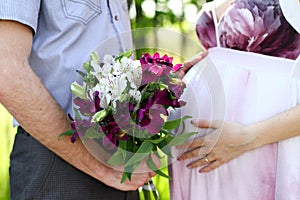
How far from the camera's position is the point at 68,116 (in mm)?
1810

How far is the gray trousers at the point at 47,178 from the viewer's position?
6.20ft

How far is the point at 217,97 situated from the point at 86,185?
0.49 metres

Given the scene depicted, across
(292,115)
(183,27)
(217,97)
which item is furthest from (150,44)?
(183,27)

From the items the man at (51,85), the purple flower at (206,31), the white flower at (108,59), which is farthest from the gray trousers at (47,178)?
the purple flower at (206,31)

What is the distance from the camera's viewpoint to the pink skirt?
184cm

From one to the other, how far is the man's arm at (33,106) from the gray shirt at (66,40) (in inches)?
3.5

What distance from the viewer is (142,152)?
5.36 ft

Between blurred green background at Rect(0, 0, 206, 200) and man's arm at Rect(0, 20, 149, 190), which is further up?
man's arm at Rect(0, 20, 149, 190)

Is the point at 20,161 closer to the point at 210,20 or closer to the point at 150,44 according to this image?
the point at 150,44

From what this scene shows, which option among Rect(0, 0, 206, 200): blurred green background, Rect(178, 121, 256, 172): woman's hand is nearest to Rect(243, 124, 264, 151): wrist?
Rect(178, 121, 256, 172): woman's hand

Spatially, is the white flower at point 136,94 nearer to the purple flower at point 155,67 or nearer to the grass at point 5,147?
the purple flower at point 155,67

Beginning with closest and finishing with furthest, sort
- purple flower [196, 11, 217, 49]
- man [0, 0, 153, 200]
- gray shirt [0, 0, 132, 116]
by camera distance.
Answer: man [0, 0, 153, 200]
gray shirt [0, 0, 132, 116]
purple flower [196, 11, 217, 49]

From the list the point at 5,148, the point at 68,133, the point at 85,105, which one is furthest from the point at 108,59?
the point at 5,148

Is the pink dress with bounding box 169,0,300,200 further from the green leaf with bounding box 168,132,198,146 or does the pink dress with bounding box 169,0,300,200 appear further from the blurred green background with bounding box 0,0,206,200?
the blurred green background with bounding box 0,0,206,200
